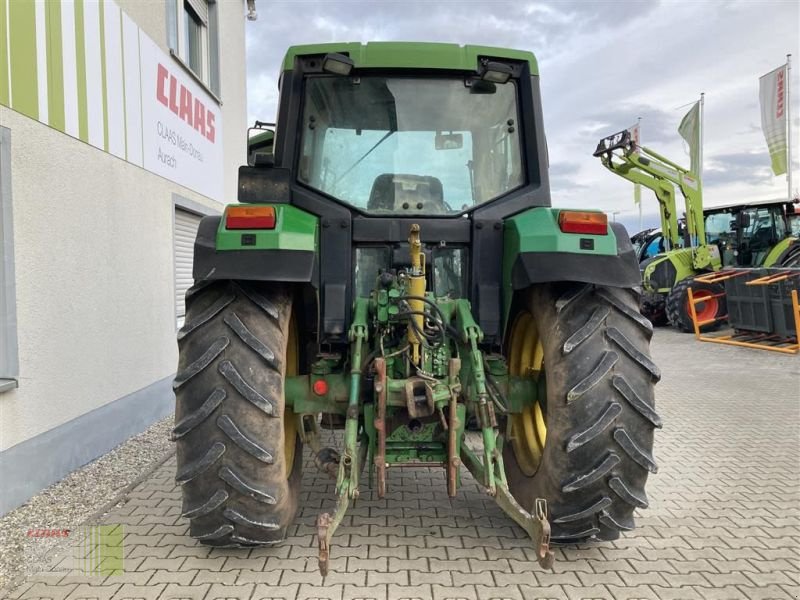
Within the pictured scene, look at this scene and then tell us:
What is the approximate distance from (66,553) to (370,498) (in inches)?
64.8

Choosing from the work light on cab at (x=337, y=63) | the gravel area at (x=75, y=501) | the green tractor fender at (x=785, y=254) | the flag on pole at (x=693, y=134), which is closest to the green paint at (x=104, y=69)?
the gravel area at (x=75, y=501)

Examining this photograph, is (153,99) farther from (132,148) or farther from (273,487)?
(273,487)

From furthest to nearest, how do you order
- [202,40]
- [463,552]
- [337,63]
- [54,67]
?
[202,40], [54,67], [337,63], [463,552]

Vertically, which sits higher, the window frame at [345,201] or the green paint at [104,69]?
the green paint at [104,69]

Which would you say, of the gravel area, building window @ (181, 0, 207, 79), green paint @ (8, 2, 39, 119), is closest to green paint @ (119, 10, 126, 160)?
green paint @ (8, 2, 39, 119)

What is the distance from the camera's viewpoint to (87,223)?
15.0 feet

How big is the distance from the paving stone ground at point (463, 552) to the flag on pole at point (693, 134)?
615 inches

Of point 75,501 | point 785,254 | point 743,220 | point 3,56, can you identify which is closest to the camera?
point 3,56

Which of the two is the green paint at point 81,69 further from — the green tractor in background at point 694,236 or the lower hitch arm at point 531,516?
the green tractor in background at point 694,236

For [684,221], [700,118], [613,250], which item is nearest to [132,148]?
[613,250]

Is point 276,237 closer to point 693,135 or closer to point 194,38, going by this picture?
point 194,38

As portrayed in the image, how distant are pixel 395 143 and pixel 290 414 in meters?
1.62

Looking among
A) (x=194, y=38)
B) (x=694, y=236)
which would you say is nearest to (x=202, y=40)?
(x=194, y=38)

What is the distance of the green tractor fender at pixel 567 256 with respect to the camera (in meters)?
2.81
